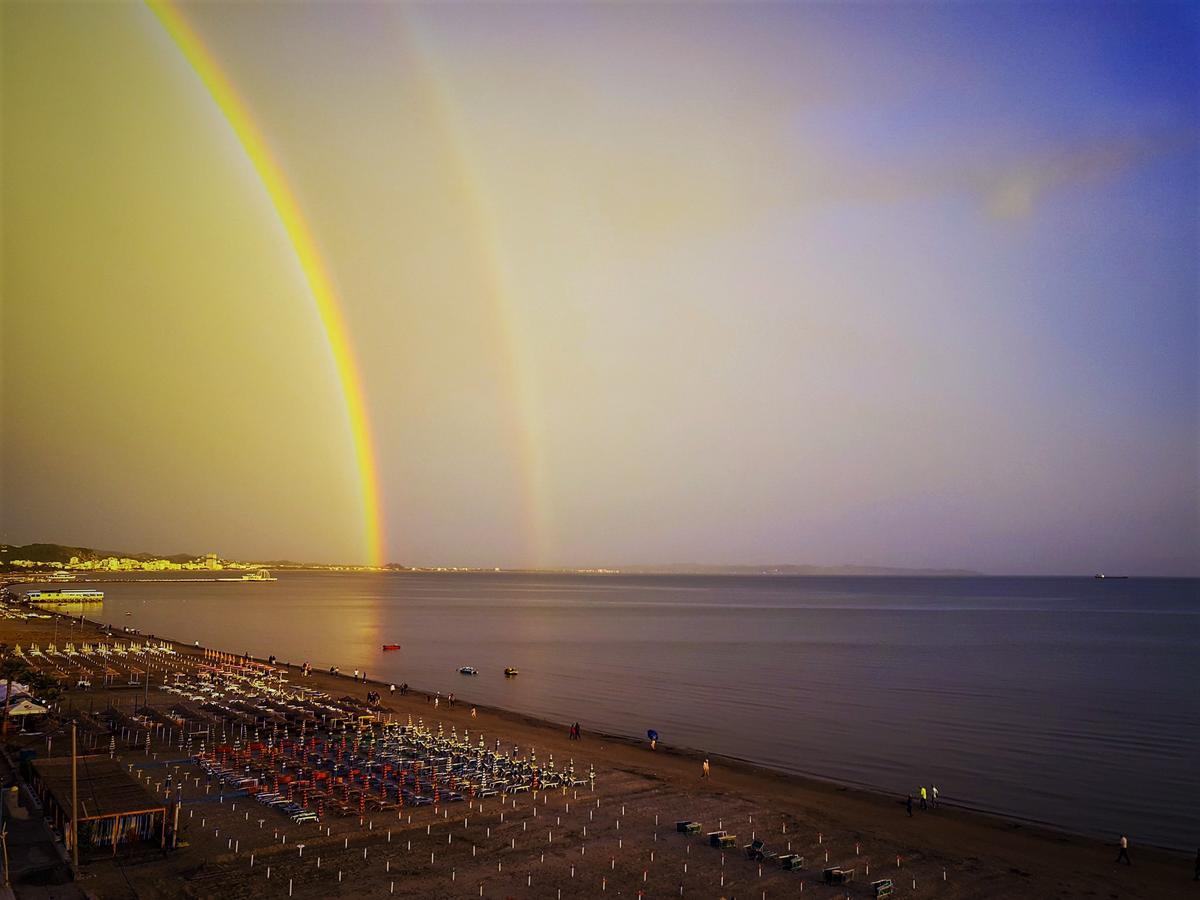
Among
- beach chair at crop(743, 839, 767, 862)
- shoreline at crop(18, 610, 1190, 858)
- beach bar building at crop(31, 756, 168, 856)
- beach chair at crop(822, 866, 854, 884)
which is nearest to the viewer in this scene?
beach chair at crop(822, 866, 854, 884)

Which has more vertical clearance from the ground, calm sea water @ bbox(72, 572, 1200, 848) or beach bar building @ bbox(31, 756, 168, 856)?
beach bar building @ bbox(31, 756, 168, 856)

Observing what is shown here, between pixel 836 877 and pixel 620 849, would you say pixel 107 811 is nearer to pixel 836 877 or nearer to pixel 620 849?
pixel 620 849

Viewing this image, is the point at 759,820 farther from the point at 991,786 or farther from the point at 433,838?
the point at 991,786

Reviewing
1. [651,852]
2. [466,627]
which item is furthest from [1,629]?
[651,852]

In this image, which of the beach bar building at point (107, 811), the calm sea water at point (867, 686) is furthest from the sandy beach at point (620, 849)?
the calm sea water at point (867, 686)

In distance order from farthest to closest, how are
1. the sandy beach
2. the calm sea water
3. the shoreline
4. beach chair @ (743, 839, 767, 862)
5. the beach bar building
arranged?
1. the calm sea water
2. the shoreline
3. beach chair @ (743, 839, 767, 862)
4. the beach bar building
5. the sandy beach

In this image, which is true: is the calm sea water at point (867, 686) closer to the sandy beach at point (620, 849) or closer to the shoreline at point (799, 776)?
the shoreline at point (799, 776)

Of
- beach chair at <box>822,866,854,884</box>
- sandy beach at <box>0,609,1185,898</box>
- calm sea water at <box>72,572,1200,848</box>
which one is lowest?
calm sea water at <box>72,572,1200,848</box>

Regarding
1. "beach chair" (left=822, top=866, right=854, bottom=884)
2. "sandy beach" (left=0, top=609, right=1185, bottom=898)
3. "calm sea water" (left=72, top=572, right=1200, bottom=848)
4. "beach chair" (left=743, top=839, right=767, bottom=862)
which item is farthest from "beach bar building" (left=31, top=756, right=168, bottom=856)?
"calm sea water" (left=72, top=572, right=1200, bottom=848)

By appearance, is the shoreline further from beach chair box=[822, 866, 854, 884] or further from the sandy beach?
beach chair box=[822, 866, 854, 884]
